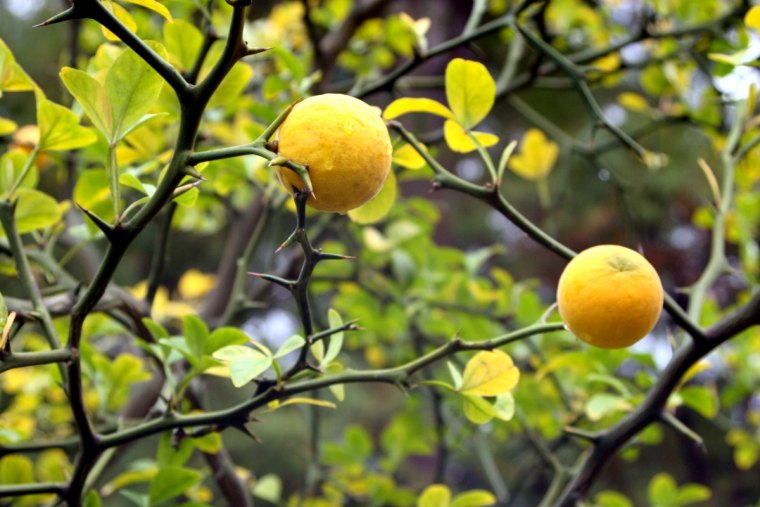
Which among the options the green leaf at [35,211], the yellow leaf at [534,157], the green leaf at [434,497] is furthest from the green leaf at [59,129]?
the yellow leaf at [534,157]

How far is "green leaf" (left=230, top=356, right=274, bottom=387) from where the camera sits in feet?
1.32

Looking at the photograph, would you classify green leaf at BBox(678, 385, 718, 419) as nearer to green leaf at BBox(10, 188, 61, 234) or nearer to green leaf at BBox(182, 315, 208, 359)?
green leaf at BBox(182, 315, 208, 359)

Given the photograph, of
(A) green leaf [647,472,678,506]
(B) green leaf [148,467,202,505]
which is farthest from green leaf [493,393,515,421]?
(A) green leaf [647,472,678,506]

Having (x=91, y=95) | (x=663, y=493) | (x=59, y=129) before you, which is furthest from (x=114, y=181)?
(x=663, y=493)

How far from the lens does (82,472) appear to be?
47cm

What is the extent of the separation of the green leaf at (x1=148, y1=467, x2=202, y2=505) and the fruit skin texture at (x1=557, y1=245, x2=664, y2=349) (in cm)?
31

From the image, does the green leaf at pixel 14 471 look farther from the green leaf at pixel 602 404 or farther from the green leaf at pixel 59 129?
the green leaf at pixel 602 404

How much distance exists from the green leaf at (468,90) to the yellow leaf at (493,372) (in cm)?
16

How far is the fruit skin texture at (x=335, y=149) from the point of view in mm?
339

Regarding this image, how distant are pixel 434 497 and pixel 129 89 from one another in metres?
0.41

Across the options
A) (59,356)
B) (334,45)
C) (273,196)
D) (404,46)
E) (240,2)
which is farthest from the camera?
(404,46)

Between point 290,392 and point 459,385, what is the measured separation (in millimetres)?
115

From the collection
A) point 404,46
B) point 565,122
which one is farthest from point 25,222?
point 565,122

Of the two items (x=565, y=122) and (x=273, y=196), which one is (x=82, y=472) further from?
(x=565, y=122)
